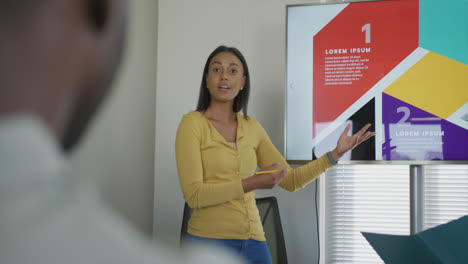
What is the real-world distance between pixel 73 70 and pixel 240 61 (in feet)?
5.43

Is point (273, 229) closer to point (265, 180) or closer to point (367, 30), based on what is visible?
point (265, 180)

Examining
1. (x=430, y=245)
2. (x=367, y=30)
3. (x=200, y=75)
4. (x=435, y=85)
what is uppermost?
(x=367, y=30)

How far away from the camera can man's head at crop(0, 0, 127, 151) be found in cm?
18

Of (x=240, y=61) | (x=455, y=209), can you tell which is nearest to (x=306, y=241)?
(x=455, y=209)

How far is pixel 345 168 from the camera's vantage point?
2.74 metres

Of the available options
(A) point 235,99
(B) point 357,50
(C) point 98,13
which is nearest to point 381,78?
(B) point 357,50

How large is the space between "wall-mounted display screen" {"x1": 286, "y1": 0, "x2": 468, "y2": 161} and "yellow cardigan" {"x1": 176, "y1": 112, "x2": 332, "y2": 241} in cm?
91

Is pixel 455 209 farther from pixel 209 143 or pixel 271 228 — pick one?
pixel 209 143

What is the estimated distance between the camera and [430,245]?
30.0 inches

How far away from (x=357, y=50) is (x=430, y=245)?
1.88 m

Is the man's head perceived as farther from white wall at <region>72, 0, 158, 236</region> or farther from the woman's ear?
white wall at <region>72, 0, 158, 236</region>

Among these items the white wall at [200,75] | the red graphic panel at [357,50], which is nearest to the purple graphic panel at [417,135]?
the red graphic panel at [357,50]

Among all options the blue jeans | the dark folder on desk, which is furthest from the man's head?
the blue jeans

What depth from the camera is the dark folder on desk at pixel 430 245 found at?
2.44 ft
